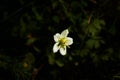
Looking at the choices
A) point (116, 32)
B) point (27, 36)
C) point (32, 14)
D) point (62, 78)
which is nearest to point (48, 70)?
point (62, 78)

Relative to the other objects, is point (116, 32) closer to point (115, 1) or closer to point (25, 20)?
point (115, 1)

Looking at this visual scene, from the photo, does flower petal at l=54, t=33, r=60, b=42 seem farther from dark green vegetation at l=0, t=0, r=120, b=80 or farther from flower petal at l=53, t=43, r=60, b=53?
dark green vegetation at l=0, t=0, r=120, b=80

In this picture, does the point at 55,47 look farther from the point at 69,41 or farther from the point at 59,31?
the point at 59,31

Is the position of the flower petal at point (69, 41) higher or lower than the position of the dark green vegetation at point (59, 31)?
lower

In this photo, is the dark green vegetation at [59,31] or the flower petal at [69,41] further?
the dark green vegetation at [59,31]

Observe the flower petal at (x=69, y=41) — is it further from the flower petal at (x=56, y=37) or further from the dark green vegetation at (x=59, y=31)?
the dark green vegetation at (x=59, y=31)

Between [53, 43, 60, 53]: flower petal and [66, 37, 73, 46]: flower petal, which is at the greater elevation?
[66, 37, 73, 46]: flower petal

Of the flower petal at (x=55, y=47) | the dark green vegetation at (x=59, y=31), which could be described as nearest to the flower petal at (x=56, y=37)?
the flower petal at (x=55, y=47)

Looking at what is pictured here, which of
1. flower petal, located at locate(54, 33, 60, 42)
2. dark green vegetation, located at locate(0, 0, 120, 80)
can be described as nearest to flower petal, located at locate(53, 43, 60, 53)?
flower petal, located at locate(54, 33, 60, 42)

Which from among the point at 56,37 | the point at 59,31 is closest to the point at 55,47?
the point at 56,37
